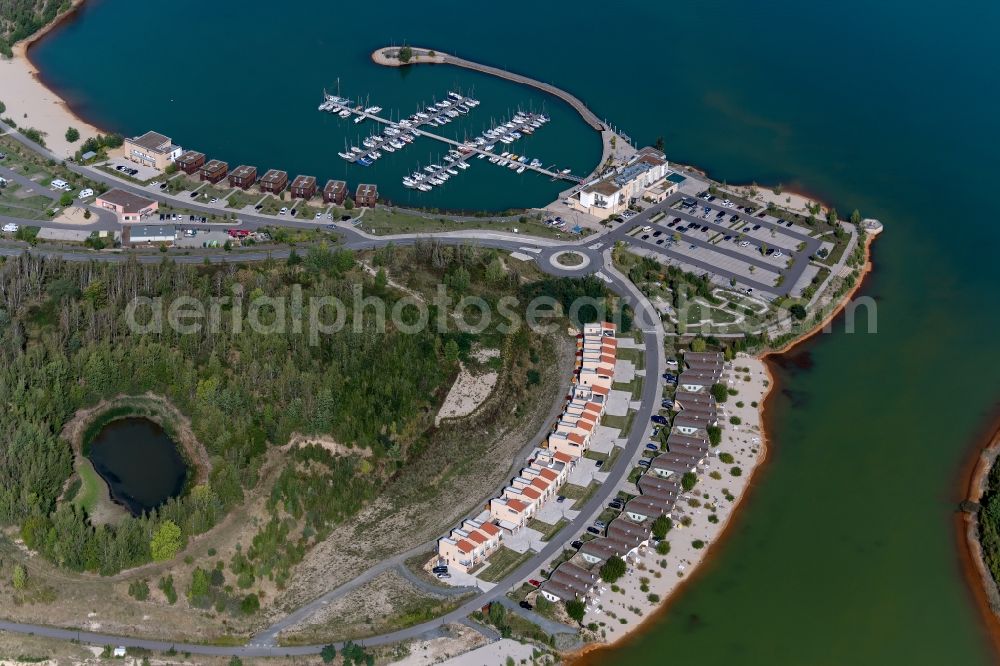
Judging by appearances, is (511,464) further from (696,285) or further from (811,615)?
(696,285)

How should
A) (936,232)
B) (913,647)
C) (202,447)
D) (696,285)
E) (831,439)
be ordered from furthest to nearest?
(936,232), (696,285), (831,439), (202,447), (913,647)

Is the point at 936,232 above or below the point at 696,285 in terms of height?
above

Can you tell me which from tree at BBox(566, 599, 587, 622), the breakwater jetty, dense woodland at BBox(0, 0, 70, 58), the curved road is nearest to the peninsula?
the curved road

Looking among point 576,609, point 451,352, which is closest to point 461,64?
point 451,352

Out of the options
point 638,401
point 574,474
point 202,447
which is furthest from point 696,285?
point 202,447

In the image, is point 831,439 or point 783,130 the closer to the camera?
point 831,439

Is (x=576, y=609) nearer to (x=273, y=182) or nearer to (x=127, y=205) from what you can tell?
(x=273, y=182)
